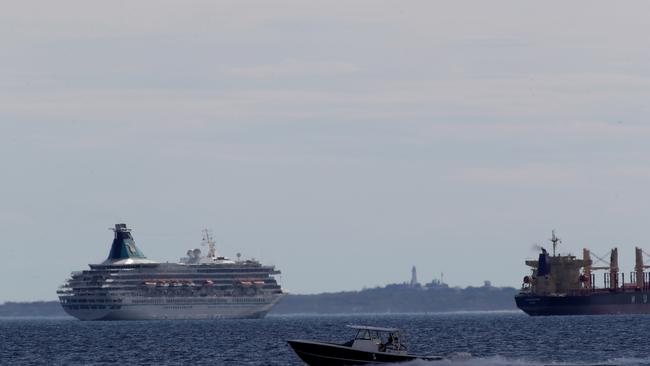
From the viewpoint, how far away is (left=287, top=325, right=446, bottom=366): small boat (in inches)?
3595

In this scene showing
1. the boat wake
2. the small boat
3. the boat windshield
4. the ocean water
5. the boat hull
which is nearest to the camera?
the boat wake

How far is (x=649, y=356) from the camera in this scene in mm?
115500

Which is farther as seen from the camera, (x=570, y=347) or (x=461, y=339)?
(x=461, y=339)

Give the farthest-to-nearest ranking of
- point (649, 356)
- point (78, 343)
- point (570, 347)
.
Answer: point (78, 343) < point (570, 347) < point (649, 356)

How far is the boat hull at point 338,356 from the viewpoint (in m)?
91.2

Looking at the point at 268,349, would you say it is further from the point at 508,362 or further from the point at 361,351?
the point at 361,351

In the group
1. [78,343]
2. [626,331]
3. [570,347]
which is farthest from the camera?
[626,331]

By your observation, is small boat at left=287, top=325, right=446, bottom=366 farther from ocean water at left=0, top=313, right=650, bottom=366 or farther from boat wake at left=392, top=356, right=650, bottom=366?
ocean water at left=0, top=313, right=650, bottom=366

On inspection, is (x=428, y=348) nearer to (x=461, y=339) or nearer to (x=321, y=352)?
(x=461, y=339)

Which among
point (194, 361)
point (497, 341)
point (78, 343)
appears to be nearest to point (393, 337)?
point (194, 361)

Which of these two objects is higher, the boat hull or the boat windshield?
the boat windshield

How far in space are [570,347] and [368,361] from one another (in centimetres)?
4475

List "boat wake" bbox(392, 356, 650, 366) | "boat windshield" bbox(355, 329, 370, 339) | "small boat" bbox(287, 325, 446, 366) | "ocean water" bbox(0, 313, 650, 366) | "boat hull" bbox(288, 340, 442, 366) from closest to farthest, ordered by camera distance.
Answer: "boat wake" bbox(392, 356, 650, 366)
"boat hull" bbox(288, 340, 442, 366)
"small boat" bbox(287, 325, 446, 366)
"boat windshield" bbox(355, 329, 370, 339)
"ocean water" bbox(0, 313, 650, 366)

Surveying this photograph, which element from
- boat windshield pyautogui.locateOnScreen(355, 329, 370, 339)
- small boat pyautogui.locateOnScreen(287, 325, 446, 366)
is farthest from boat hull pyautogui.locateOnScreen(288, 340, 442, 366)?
boat windshield pyautogui.locateOnScreen(355, 329, 370, 339)
